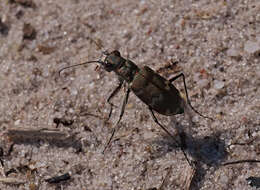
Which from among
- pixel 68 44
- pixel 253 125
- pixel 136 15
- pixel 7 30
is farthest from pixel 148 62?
pixel 7 30

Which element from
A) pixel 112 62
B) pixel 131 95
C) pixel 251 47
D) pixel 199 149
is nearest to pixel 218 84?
pixel 251 47

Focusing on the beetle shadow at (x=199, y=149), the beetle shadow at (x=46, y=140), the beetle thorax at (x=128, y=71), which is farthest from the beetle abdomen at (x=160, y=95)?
the beetle shadow at (x=46, y=140)

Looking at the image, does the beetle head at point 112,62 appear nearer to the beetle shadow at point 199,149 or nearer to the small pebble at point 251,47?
the beetle shadow at point 199,149

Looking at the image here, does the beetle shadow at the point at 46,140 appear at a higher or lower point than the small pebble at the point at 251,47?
lower

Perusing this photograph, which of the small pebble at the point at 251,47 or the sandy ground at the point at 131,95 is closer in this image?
the sandy ground at the point at 131,95

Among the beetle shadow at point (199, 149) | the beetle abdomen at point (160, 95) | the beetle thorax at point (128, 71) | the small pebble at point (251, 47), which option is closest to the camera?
the beetle abdomen at point (160, 95)

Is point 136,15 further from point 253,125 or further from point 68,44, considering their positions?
point 253,125

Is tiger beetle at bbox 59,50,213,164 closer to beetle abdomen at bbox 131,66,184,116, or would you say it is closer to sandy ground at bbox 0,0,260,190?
beetle abdomen at bbox 131,66,184,116

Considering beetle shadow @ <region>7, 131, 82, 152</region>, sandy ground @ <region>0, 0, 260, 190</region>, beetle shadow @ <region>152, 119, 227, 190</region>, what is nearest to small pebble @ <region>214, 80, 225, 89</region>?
sandy ground @ <region>0, 0, 260, 190</region>
